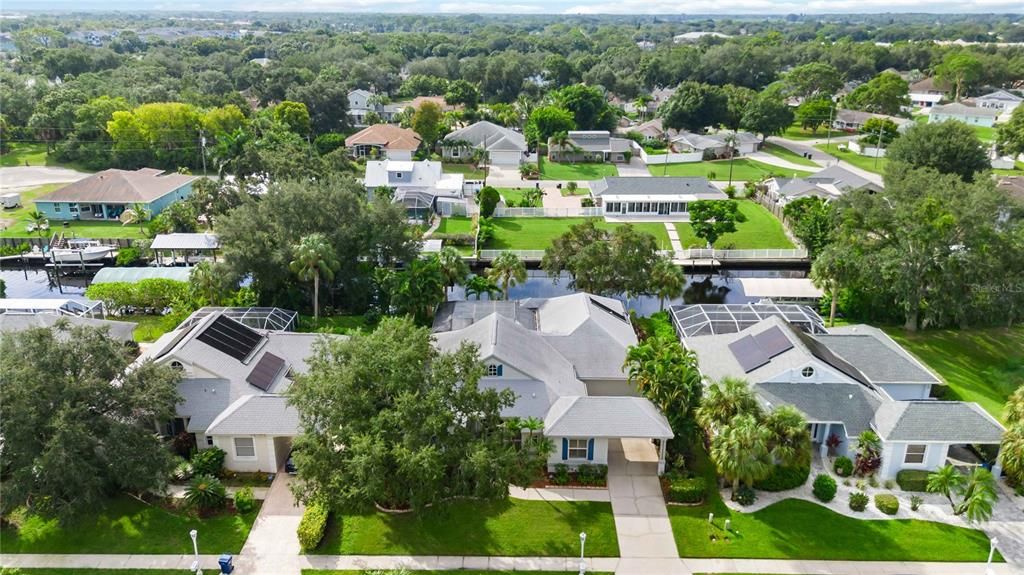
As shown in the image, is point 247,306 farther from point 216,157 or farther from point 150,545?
point 216,157

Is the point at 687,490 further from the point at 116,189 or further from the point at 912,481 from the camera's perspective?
the point at 116,189

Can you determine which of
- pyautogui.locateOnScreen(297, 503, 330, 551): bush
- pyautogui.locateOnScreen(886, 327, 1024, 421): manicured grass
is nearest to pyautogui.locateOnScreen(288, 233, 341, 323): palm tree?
pyautogui.locateOnScreen(297, 503, 330, 551): bush

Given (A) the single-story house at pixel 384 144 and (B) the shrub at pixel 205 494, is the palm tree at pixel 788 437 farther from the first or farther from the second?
(A) the single-story house at pixel 384 144

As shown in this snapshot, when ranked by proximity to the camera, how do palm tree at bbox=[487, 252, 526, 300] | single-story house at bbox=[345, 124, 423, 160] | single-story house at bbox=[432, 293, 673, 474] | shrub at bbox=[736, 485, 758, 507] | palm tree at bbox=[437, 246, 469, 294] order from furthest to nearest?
single-story house at bbox=[345, 124, 423, 160] → palm tree at bbox=[487, 252, 526, 300] → palm tree at bbox=[437, 246, 469, 294] → single-story house at bbox=[432, 293, 673, 474] → shrub at bbox=[736, 485, 758, 507]

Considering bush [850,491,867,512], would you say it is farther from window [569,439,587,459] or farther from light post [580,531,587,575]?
light post [580,531,587,575]

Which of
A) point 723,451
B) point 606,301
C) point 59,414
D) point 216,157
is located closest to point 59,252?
point 216,157

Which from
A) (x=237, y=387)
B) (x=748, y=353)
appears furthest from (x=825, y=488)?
(x=237, y=387)

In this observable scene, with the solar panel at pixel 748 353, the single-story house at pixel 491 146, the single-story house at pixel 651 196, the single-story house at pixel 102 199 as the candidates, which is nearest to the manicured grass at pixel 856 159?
the single-story house at pixel 651 196
